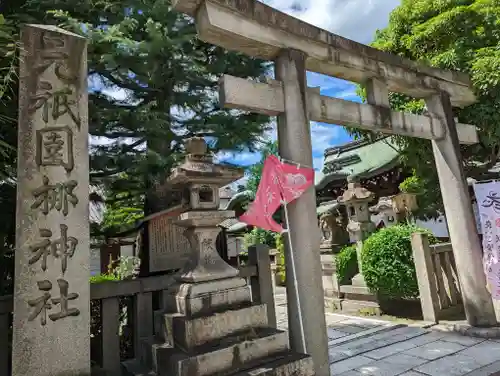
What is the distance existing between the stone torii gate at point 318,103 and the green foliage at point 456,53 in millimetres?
411

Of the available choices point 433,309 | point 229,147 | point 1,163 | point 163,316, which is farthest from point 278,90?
point 433,309

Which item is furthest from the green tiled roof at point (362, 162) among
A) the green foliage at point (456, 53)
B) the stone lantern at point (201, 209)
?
the stone lantern at point (201, 209)

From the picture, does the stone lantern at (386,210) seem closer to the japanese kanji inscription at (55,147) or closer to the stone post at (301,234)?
the stone post at (301,234)

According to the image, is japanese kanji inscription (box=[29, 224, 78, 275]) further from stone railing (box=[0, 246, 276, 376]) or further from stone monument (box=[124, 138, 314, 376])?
stone monument (box=[124, 138, 314, 376])

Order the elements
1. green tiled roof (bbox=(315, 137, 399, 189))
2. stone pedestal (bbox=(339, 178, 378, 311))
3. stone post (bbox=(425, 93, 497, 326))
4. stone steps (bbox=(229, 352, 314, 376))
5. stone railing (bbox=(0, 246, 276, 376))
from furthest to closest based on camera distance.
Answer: green tiled roof (bbox=(315, 137, 399, 189)) < stone pedestal (bbox=(339, 178, 378, 311)) < stone post (bbox=(425, 93, 497, 326)) < stone steps (bbox=(229, 352, 314, 376)) < stone railing (bbox=(0, 246, 276, 376))

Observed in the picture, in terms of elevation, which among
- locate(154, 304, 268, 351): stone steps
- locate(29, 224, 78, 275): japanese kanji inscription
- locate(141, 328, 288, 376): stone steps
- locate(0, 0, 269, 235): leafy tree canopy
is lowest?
locate(141, 328, 288, 376): stone steps

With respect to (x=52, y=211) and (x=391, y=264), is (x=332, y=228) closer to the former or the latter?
(x=391, y=264)

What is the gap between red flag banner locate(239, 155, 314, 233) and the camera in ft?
14.0

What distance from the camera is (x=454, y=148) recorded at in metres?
6.39

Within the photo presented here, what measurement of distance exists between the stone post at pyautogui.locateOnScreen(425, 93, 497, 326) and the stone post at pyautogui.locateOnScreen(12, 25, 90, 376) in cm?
611

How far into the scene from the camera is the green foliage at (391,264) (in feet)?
23.4

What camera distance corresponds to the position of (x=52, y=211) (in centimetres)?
330

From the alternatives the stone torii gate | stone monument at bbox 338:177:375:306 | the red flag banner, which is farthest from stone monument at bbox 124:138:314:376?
stone monument at bbox 338:177:375:306

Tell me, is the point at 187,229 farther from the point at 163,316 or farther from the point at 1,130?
the point at 1,130
